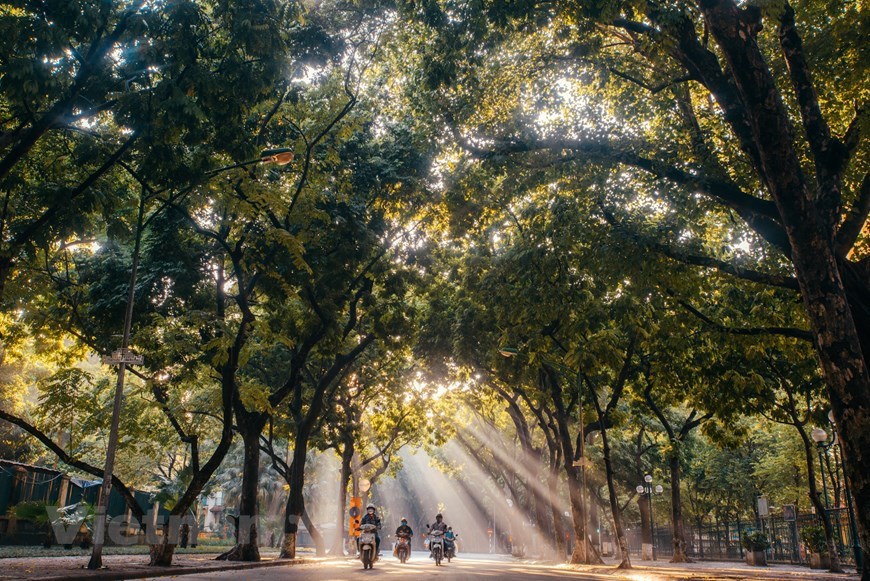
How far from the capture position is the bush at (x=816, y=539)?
23.0 meters

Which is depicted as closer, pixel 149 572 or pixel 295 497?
pixel 149 572

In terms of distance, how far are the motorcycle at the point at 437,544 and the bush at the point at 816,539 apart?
13.3 m

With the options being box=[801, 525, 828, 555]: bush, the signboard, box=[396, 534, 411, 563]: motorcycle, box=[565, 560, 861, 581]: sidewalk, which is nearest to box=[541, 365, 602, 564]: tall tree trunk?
box=[565, 560, 861, 581]: sidewalk

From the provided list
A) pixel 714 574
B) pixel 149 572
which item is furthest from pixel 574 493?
pixel 149 572

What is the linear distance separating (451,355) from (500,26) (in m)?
15.3

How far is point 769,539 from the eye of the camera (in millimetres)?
33188

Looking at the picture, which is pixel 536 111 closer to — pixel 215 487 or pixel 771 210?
pixel 771 210

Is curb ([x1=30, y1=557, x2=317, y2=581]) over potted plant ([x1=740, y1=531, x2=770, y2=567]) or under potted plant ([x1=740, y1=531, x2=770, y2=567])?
over

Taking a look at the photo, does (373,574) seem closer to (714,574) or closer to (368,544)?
(368,544)

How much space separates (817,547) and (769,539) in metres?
11.1

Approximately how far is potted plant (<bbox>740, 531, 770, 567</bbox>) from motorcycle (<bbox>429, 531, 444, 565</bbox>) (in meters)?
13.4

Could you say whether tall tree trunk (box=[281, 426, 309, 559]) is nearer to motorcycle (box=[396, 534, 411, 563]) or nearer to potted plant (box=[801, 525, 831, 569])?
motorcycle (box=[396, 534, 411, 563])

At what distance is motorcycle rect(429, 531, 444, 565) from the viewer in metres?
25.6

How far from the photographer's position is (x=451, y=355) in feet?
83.5
